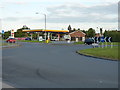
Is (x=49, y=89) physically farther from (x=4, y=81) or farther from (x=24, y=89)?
(x=4, y=81)

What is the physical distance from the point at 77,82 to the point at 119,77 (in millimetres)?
2181

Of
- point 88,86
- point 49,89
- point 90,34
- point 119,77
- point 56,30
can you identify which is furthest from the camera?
point 90,34

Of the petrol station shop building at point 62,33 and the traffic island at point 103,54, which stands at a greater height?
the petrol station shop building at point 62,33

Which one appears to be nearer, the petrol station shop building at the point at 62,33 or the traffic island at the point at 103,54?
the traffic island at the point at 103,54

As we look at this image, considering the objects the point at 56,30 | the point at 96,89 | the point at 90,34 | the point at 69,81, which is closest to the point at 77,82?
the point at 69,81

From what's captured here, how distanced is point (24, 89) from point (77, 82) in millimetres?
2245

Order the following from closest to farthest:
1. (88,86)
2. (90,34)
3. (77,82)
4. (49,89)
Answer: (49,89), (88,86), (77,82), (90,34)

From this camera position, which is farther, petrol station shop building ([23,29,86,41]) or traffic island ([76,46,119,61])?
petrol station shop building ([23,29,86,41])

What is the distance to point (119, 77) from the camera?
11023 mm

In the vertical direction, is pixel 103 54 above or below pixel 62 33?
below

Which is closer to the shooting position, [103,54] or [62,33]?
[103,54]

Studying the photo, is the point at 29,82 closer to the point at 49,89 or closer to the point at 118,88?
the point at 49,89

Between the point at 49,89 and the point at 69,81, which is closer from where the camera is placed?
the point at 49,89

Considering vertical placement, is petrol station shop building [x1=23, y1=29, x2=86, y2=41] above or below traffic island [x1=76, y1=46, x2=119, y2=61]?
above
